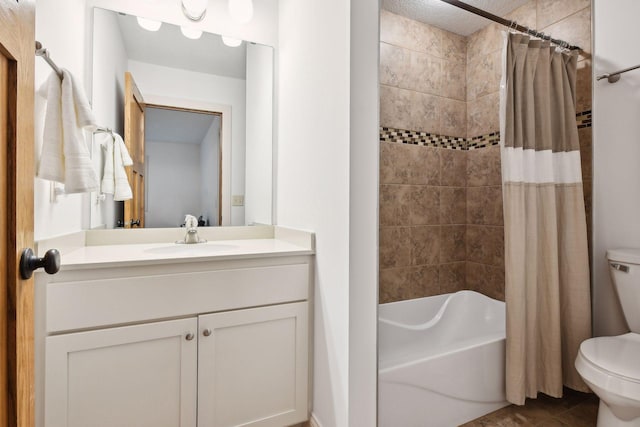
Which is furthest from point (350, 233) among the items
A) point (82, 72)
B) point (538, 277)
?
point (82, 72)

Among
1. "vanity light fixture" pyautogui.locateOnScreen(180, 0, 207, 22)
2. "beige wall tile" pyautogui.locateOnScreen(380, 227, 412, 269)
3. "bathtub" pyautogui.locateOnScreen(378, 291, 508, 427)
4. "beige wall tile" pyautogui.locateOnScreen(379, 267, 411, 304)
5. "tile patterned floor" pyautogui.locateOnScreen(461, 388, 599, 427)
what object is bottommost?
"tile patterned floor" pyautogui.locateOnScreen(461, 388, 599, 427)

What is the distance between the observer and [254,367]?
1.43 metres

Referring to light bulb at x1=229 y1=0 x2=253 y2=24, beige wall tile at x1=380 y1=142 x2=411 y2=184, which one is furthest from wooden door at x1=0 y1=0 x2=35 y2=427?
beige wall tile at x1=380 y1=142 x2=411 y2=184

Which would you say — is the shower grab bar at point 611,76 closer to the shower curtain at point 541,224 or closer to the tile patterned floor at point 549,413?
the shower curtain at point 541,224

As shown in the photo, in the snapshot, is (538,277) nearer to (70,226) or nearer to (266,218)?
(266,218)

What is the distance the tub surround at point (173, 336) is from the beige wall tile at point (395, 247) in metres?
0.81

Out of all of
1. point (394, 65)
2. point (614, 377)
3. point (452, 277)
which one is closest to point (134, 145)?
point (394, 65)

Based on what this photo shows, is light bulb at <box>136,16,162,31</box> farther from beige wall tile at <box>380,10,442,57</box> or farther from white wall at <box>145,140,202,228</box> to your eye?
beige wall tile at <box>380,10,442,57</box>

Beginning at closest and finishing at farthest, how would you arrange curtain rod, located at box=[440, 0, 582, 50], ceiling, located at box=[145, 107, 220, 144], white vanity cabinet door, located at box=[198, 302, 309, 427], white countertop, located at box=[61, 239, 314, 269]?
1. white countertop, located at box=[61, 239, 314, 269]
2. white vanity cabinet door, located at box=[198, 302, 309, 427]
3. curtain rod, located at box=[440, 0, 582, 50]
4. ceiling, located at box=[145, 107, 220, 144]

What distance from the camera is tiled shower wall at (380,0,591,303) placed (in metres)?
2.23

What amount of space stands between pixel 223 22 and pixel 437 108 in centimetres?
153

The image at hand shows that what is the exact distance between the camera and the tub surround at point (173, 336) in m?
1.15

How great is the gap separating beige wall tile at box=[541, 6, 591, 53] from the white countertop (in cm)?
196

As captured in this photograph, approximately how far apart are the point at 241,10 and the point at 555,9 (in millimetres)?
1896
